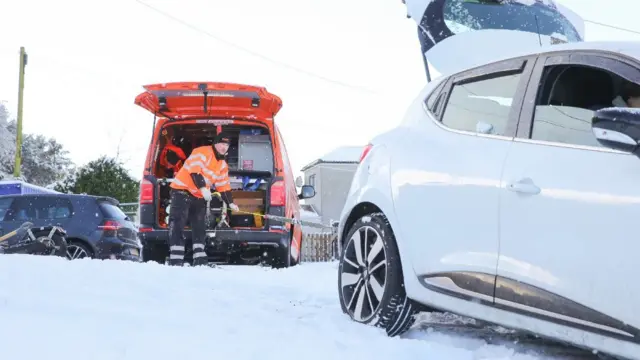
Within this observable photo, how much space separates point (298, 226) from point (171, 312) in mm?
5287

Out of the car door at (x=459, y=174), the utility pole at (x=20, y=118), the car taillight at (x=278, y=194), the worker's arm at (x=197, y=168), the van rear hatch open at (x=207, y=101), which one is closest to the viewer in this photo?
the car door at (x=459, y=174)

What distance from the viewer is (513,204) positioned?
10.5 ft

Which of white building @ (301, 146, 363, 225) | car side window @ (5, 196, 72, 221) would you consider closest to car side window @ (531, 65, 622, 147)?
car side window @ (5, 196, 72, 221)

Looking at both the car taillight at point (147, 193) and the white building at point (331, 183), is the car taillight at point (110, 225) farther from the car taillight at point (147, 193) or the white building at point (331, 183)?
the white building at point (331, 183)

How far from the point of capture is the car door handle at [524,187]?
3.10 meters

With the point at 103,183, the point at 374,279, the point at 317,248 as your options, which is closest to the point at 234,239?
the point at 374,279

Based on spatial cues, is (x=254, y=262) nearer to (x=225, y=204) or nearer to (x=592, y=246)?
(x=225, y=204)

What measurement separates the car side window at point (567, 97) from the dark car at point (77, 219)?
917cm

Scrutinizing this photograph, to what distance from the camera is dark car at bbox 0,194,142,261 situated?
11219 mm

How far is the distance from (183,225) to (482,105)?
4983 mm

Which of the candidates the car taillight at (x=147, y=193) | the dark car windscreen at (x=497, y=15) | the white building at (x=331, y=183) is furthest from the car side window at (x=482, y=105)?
the white building at (x=331, y=183)

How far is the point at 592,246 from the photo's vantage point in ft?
9.07

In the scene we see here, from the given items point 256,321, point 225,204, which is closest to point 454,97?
point 256,321

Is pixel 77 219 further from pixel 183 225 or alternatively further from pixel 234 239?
pixel 234 239
